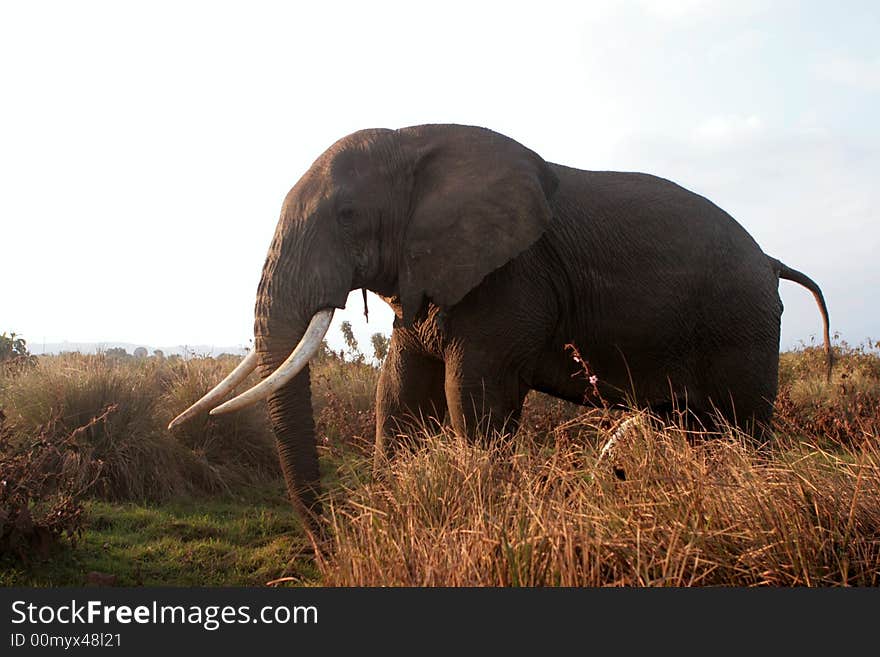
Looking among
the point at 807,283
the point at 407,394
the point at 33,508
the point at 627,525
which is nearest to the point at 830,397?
the point at 807,283

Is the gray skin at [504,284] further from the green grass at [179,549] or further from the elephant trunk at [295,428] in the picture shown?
the green grass at [179,549]

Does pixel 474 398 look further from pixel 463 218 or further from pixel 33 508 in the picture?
pixel 33 508

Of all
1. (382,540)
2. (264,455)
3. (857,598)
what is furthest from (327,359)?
(857,598)

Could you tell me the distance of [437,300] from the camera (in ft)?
18.6

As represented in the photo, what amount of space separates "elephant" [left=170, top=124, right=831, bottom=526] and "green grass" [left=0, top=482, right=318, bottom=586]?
0.50m

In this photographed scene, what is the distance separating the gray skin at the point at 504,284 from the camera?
222 inches

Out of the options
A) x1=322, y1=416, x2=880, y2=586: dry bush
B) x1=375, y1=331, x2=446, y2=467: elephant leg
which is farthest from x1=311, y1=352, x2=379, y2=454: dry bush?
x1=322, y1=416, x2=880, y2=586: dry bush

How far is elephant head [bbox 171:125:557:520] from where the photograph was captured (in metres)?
5.54

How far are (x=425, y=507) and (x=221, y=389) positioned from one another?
1.74m

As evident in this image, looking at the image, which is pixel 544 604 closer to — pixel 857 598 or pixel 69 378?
pixel 857 598

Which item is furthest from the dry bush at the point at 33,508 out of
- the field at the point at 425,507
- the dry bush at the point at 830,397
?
the dry bush at the point at 830,397

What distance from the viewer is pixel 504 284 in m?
5.91

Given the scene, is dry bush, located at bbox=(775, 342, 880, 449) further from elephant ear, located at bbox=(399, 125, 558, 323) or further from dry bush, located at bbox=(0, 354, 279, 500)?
dry bush, located at bbox=(0, 354, 279, 500)

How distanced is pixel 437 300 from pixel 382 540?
1985 millimetres
